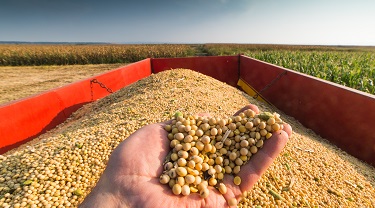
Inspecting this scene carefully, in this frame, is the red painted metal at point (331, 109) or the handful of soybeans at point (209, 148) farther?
the red painted metal at point (331, 109)

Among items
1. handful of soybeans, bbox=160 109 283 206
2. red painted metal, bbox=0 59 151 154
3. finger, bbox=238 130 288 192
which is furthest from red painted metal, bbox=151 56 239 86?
finger, bbox=238 130 288 192

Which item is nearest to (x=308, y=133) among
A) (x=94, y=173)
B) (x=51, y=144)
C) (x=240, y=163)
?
(x=240, y=163)

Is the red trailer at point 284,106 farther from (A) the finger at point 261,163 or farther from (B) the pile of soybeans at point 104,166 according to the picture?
(A) the finger at point 261,163

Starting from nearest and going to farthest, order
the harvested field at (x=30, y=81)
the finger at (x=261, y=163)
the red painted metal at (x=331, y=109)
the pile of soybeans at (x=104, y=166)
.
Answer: the finger at (x=261, y=163) → the pile of soybeans at (x=104, y=166) → the red painted metal at (x=331, y=109) → the harvested field at (x=30, y=81)

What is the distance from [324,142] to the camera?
2.91 meters

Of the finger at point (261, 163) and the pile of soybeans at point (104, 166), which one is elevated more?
the finger at point (261, 163)

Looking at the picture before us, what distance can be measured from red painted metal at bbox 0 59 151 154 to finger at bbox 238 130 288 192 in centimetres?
240

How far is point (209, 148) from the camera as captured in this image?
1.45m

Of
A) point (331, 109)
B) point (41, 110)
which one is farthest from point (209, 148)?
point (41, 110)

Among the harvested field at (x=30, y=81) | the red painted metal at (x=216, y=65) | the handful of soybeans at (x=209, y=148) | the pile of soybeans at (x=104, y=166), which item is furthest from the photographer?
the harvested field at (x=30, y=81)

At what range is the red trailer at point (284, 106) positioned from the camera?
7.95 feet

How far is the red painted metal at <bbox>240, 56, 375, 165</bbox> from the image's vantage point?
2.39 m

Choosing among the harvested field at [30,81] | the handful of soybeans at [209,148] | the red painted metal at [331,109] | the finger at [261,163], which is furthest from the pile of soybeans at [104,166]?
the harvested field at [30,81]

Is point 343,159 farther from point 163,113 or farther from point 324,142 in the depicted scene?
point 163,113
